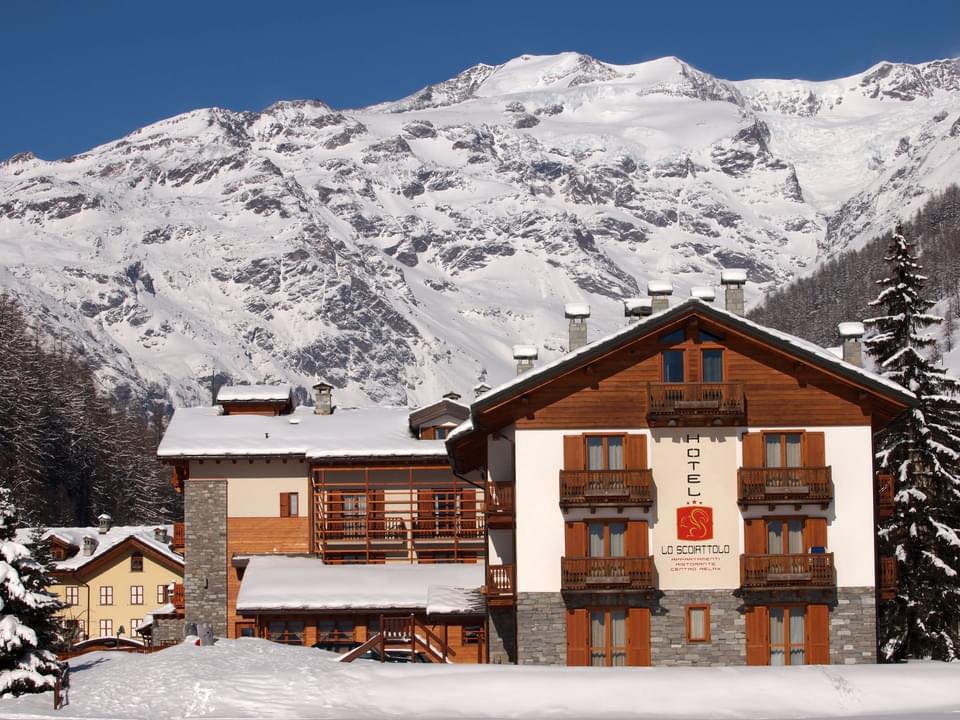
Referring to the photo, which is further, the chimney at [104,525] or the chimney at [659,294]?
the chimney at [104,525]

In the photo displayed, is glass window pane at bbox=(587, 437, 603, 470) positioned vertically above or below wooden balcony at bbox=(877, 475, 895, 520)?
above

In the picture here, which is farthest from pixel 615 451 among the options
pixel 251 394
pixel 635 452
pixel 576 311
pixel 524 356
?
pixel 251 394

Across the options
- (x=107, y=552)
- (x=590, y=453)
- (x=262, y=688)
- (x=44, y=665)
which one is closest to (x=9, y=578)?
(x=44, y=665)

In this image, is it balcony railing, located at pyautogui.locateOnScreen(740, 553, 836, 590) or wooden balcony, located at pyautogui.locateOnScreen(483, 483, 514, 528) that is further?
wooden balcony, located at pyautogui.locateOnScreen(483, 483, 514, 528)

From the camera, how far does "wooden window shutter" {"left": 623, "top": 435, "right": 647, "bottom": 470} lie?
44.8 m

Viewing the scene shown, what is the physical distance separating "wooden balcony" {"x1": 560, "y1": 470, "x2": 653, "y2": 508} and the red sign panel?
42.0 inches

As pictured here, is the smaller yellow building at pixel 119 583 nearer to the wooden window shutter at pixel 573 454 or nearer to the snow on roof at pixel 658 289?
the snow on roof at pixel 658 289

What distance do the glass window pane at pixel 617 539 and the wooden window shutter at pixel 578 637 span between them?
177 cm

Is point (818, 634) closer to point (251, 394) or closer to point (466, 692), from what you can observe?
point (466, 692)

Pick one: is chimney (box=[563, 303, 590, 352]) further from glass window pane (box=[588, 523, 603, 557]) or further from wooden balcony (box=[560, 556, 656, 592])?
wooden balcony (box=[560, 556, 656, 592])

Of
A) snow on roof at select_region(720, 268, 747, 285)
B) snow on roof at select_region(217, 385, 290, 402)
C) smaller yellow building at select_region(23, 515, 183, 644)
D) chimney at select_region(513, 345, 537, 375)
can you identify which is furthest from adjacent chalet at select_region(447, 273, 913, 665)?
smaller yellow building at select_region(23, 515, 183, 644)

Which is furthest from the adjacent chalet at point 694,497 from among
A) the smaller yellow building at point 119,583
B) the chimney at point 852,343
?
the smaller yellow building at point 119,583

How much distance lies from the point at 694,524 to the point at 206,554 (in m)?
26.4

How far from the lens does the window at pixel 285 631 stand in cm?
5775
